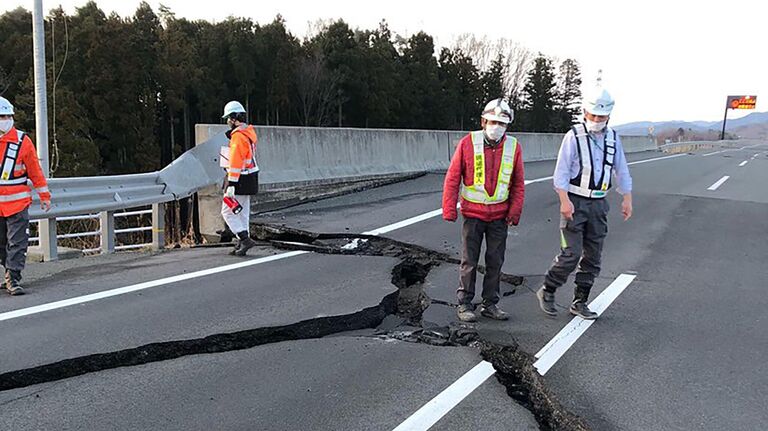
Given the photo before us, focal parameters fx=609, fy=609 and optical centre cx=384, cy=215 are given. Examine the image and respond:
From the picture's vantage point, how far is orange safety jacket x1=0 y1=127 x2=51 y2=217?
243 inches

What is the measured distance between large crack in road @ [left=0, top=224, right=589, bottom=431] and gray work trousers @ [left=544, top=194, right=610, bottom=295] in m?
1.01

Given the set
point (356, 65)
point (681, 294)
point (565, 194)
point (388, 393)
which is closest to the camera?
point (388, 393)

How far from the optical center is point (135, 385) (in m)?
4.05

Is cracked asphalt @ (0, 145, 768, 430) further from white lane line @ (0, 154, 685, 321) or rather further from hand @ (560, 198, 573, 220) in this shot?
hand @ (560, 198, 573, 220)

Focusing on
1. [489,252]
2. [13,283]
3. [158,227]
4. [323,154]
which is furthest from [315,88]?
[489,252]

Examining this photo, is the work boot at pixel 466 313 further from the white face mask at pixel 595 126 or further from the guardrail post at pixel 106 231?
the guardrail post at pixel 106 231

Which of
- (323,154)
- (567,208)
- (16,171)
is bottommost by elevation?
(567,208)

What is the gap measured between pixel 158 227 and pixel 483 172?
19.3 feet

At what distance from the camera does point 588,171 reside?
534 centimetres

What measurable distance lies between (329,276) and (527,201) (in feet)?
20.3

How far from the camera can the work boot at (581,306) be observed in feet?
17.9

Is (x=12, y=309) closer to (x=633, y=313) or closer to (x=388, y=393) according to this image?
(x=388, y=393)

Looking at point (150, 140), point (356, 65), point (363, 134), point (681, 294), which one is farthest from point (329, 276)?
point (356, 65)

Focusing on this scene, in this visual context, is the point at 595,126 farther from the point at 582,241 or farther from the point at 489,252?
the point at 489,252
